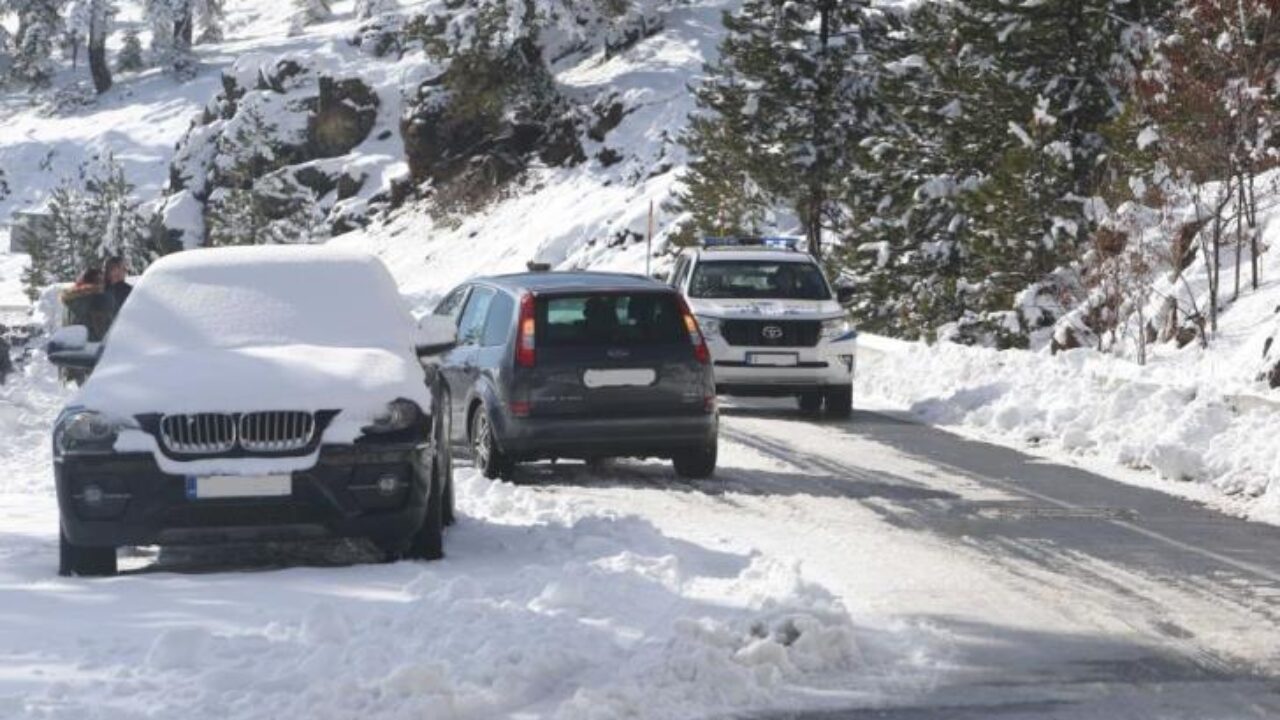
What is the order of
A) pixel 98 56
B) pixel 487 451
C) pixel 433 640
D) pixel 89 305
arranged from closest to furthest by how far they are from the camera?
pixel 433 640 < pixel 487 451 < pixel 89 305 < pixel 98 56

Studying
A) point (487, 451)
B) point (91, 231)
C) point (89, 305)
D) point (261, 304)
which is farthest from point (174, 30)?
point (261, 304)

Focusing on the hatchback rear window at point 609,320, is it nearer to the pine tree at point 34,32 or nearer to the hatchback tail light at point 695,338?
the hatchback tail light at point 695,338

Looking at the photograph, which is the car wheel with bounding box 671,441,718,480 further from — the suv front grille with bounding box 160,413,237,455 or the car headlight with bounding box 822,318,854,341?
the car headlight with bounding box 822,318,854,341

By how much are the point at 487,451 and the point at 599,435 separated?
973 millimetres

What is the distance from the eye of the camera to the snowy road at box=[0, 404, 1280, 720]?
6.12 m

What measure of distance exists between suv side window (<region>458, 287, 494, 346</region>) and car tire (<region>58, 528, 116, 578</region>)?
18.0 feet

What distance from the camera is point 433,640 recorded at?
6656 millimetres

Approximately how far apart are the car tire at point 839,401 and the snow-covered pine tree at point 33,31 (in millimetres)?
97632

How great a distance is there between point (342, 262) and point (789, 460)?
17.8 ft

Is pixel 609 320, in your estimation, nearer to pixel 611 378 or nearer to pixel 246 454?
pixel 611 378

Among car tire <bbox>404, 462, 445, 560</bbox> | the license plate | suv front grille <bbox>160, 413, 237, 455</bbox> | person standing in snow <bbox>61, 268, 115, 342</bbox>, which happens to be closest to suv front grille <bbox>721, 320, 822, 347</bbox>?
the license plate

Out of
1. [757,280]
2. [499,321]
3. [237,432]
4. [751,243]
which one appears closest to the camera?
[237,432]

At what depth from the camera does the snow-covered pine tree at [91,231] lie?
76.2m

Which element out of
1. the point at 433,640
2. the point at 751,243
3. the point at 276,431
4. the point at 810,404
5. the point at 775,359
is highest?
the point at 751,243
